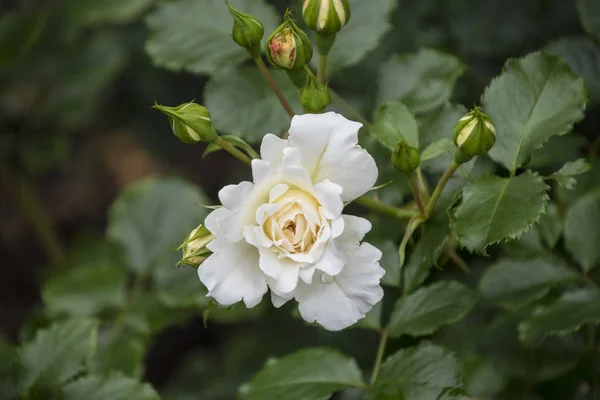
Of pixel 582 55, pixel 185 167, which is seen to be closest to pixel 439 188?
pixel 582 55

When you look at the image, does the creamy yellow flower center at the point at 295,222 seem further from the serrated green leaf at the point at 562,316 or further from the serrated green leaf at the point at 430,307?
the serrated green leaf at the point at 562,316

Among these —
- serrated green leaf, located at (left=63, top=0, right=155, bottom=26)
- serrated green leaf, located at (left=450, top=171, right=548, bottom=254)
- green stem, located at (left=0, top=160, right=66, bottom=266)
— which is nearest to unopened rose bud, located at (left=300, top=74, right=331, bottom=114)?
serrated green leaf, located at (left=450, top=171, right=548, bottom=254)

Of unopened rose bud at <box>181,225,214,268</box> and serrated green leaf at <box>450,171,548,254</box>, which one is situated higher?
serrated green leaf at <box>450,171,548,254</box>

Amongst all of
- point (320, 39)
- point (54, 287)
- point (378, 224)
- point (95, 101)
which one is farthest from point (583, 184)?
point (95, 101)

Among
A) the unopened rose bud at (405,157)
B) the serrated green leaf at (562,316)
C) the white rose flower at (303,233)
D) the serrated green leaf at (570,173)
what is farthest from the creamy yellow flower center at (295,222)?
the serrated green leaf at (562,316)

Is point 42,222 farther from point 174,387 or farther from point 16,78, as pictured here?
point 174,387

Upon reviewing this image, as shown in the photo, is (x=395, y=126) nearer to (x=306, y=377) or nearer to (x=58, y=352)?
(x=306, y=377)

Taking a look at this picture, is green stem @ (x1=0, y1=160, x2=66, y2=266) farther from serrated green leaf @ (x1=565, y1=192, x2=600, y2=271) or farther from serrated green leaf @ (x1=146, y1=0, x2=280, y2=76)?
serrated green leaf @ (x1=565, y1=192, x2=600, y2=271)
